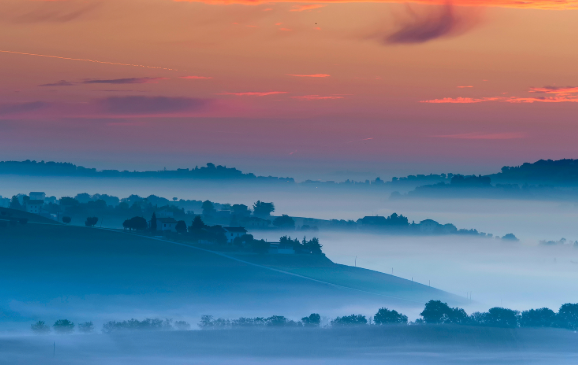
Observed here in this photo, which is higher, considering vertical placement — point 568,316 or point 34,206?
point 34,206

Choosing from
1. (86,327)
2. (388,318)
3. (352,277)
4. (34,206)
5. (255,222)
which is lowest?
(86,327)

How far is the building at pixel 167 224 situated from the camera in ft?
332

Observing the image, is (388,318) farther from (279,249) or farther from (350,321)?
(279,249)

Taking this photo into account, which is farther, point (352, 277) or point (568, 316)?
point (352, 277)

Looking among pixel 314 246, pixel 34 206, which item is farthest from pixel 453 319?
pixel 34 206

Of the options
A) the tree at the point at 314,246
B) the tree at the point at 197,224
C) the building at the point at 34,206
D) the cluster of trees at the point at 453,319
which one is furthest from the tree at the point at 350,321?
the building at the point at 34,206

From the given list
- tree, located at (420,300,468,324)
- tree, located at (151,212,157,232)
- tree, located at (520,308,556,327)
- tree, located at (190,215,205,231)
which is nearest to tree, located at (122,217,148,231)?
tree, located at (151,212,157,232)

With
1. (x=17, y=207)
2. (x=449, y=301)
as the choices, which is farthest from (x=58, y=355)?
(x=17, y=207)

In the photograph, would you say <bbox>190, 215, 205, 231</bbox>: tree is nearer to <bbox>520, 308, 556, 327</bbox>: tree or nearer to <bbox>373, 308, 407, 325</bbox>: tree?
<bbox>373, 308, 407, 325</bbox>: tree

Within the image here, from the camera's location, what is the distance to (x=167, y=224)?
102438mm

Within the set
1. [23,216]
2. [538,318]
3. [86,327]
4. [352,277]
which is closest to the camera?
[538,318]

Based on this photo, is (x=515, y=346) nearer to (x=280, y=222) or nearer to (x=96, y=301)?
(x=96, y=301)

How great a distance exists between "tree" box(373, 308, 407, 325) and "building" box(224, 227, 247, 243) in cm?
3480

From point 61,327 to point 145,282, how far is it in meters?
23.8
